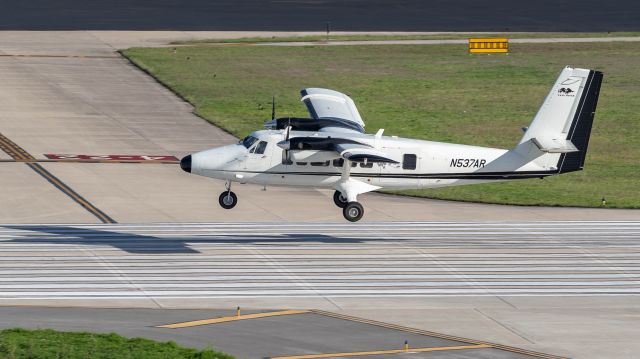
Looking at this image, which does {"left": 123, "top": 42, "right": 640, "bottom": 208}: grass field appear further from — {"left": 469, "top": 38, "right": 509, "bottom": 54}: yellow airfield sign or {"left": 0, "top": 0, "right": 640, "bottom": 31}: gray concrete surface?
{"left": 0, "top": 0, "right": 640, "bottom": 31}: gray concrete surface

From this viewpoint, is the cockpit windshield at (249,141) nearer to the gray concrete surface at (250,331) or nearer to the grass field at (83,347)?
the gray concrete surface at (250,331)

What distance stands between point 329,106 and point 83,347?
23.4m

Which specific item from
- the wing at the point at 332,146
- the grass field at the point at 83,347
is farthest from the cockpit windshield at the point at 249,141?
the grass field at the point at 83,347

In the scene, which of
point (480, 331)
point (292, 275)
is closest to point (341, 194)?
point (292, 275)

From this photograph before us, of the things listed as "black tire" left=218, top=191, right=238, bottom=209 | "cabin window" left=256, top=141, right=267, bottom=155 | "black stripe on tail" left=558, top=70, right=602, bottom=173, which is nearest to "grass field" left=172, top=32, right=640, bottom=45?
"black tire" left=218, top=191, right=238, bottom=209

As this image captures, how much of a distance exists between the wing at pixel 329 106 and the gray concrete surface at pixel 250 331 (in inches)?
584

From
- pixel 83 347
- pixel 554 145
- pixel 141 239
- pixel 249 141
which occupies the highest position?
pixel 554 145

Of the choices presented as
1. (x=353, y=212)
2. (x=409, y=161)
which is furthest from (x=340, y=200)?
(x=409, y=161)

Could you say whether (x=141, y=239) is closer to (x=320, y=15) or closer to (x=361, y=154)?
(x=361, y=154)

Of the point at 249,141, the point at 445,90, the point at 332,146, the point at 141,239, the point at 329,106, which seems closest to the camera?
the point at 332,146

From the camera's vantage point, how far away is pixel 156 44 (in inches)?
4326

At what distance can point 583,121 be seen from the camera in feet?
178

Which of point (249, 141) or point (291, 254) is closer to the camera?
point (249, 141)

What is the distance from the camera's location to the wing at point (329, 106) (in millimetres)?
58619
